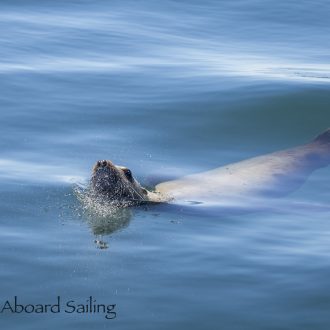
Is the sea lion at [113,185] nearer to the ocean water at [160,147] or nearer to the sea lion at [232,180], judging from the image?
the sea lion at [232,180]

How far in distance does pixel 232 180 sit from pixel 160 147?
1.39 meters

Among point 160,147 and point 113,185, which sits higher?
point 160,147

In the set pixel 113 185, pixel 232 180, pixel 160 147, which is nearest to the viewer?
pixel 113 185

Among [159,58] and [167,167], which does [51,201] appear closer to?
[167,167]

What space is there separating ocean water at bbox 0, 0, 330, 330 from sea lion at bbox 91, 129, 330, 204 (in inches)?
9.2

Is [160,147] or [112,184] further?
[160,147]

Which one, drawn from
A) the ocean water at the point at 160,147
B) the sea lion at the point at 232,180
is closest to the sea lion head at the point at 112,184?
the sea lion at the point at 232,180

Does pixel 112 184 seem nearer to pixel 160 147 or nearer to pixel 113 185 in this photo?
pixel 113 185

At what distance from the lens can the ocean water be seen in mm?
8727

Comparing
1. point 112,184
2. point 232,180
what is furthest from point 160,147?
point 112,184

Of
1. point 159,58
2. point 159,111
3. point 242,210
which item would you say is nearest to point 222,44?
point 159,58

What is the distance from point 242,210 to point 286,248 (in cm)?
145

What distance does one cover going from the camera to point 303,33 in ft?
65.1

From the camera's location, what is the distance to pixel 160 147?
13.4 meters
